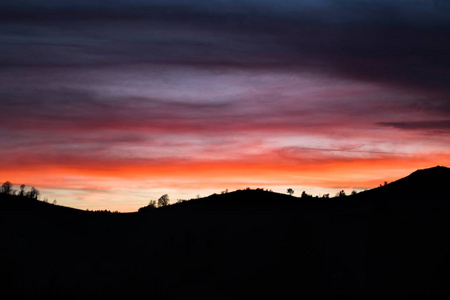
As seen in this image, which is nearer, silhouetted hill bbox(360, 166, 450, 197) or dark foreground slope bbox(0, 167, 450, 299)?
dark foreground slope bbox(0, 167, 450, 299)

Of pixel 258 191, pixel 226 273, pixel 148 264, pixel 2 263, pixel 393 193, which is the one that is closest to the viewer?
pixel 2 263

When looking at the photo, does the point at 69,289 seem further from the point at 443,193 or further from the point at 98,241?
the point at 443,193

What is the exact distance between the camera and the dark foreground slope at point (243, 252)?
50.2m

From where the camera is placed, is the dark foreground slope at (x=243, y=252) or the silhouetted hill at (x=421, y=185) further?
the silhouetted hill at (x=421, y=185)

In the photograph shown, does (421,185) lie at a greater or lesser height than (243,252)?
greater

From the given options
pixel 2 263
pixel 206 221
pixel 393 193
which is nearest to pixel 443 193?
pixel 393 193

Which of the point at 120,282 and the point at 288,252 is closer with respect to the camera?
the point at 120,282

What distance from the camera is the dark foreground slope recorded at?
50188 mm

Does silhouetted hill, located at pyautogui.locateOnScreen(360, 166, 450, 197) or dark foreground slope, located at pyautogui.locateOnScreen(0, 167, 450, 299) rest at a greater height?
silhouetted hill, located at pyautogui.locateOnScreen(360, 166, 450, 197)

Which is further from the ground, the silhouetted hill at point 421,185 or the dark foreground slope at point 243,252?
the silhouetted hill at point 421,185

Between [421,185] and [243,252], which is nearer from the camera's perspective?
[243,252]

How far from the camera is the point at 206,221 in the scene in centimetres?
8006

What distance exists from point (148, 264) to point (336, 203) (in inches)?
1267

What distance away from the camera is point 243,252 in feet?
210
